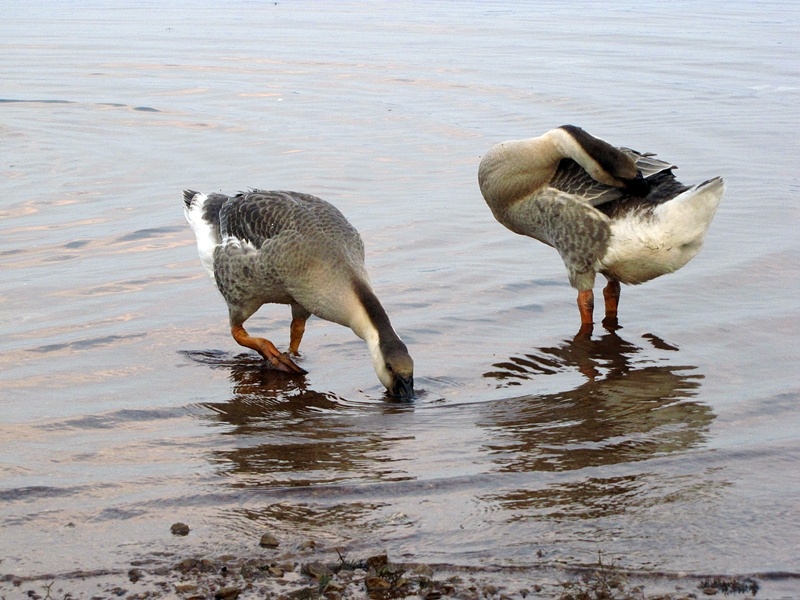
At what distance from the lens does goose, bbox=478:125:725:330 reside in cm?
779

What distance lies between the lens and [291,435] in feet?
20.2

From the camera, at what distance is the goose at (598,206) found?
779 centimetres

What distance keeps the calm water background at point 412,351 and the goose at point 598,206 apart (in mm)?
513

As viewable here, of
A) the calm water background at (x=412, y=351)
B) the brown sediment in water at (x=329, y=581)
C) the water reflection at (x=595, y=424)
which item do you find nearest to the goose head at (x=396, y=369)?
the calm water background at (x=412, y=351)

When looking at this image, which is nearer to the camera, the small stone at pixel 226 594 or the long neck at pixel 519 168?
the small stone at pixel 226 594

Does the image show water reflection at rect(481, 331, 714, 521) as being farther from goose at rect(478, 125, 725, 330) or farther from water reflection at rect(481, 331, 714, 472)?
goose at rect(478, 125, 725, 330)

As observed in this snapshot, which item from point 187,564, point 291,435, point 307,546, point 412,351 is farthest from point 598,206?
point 187,564

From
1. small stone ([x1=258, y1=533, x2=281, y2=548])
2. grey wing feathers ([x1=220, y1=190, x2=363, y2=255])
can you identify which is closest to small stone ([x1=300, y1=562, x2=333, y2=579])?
small stone ([x1=258, y1=533, x2=281, y2=548])

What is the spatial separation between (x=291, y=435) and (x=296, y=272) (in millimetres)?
1442

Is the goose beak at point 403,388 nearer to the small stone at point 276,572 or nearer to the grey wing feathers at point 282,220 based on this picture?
the grey wing feathers at point 282,220

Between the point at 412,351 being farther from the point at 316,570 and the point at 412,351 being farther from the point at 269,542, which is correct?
the point at 316,570

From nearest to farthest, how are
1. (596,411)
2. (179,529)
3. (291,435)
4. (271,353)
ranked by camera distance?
(179,529), (291,435), (596,411), (271,353)

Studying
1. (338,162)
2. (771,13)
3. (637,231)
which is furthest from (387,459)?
(771,13)

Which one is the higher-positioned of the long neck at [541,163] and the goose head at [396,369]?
the long neck at [541,163]
